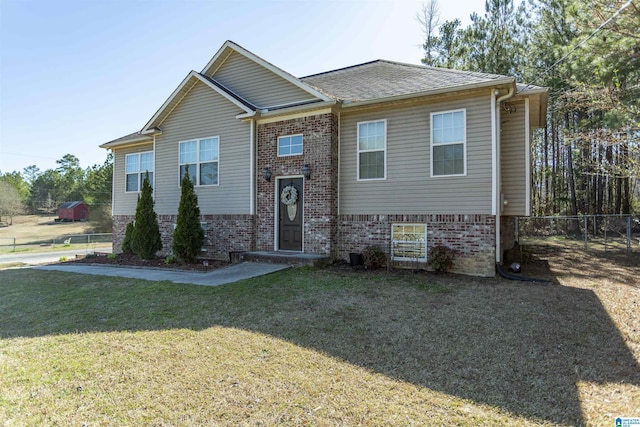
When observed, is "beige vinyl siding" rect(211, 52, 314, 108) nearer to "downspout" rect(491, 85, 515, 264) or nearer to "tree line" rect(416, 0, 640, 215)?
"downspout" rect(491, 85, 515, 264)

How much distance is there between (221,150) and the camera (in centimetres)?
1090

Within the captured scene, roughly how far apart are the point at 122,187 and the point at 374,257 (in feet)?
34.6

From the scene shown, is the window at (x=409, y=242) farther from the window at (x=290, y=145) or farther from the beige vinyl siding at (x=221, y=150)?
the beige vinyl siding at (x=221, y=150)

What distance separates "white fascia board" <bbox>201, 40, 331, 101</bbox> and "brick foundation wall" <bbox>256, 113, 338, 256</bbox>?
0.67 metres

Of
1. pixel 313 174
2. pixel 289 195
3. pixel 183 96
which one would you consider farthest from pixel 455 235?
pixel 183 96

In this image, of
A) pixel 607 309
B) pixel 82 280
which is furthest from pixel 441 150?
pixel 82 280

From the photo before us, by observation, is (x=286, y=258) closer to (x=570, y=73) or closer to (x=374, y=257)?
(x=374, y=257)

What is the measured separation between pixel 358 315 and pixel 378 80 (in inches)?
304

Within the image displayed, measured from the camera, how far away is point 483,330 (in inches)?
178

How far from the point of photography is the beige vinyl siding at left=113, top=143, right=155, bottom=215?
13289mm

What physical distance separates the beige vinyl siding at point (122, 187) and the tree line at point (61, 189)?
910 inches

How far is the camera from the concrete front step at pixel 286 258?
8.80 metres

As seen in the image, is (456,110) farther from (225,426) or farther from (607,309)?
(225,426)

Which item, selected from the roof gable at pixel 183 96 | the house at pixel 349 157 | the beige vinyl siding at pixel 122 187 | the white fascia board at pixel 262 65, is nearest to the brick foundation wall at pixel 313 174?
the house at pixel 349 157
